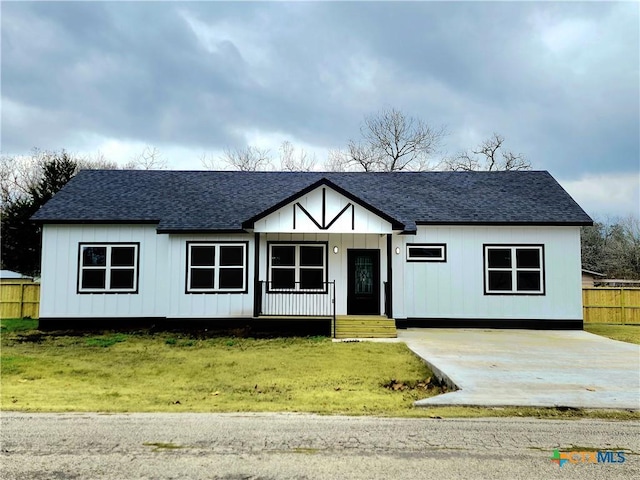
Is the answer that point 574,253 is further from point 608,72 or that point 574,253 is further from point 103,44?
point 103,44

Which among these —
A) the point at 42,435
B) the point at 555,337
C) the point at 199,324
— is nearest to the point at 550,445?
the point at 42,435

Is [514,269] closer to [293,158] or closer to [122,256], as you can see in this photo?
[122,256]

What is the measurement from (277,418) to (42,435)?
2.56 meters

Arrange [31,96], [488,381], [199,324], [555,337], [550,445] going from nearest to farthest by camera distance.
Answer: [550,445] → [488,381] → [555,337] → [199,324] → [31,96]

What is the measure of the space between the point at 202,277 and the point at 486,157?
2955cm

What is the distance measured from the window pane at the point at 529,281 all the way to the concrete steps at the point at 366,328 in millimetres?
4645

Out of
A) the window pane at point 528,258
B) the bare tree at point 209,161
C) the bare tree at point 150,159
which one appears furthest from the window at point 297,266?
the bare tree at point 150,159

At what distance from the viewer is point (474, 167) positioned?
3709 cm

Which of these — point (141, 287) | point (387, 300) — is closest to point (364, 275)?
point (387, 300)

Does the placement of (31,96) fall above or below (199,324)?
above

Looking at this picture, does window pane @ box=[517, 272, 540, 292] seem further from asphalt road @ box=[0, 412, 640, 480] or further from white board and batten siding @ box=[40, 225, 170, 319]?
white board and batten siding @ box=[40, 225, 170, 319]

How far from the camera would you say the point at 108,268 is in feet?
47.9

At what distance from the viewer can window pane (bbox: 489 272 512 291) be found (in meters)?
14.7

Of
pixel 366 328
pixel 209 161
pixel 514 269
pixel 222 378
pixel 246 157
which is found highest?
pixel 246 157
